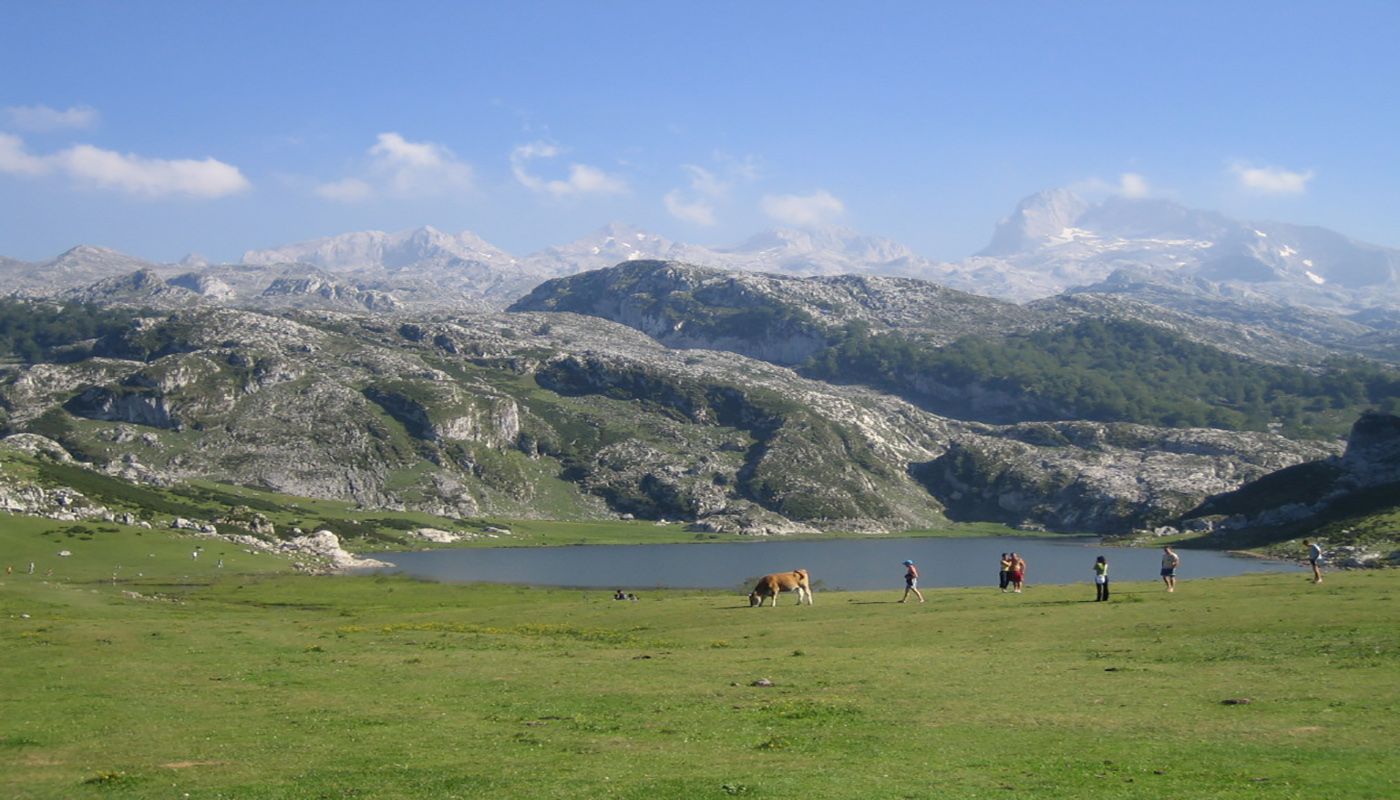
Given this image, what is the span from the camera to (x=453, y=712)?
26.9 meters

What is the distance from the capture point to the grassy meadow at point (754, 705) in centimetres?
1889

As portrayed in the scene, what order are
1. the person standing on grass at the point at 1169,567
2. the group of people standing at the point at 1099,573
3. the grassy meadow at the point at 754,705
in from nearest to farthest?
the grassy meadow at the point at 754,705, the group of people standing at the point at 1099,573, the person standing on grass at the point at 1169,567

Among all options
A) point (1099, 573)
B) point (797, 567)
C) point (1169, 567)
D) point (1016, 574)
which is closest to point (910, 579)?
point (1016, 574)

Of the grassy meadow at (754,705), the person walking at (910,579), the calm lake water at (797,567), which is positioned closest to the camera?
the grassy meadow at (754,705)

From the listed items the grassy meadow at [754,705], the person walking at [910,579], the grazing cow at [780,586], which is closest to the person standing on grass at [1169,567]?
the grassy meadow at [754,705]

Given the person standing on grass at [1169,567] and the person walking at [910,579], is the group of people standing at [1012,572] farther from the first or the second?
the person standing on grass at [1169,567]

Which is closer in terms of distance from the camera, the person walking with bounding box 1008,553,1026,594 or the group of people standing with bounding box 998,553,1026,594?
the person walking with bounding box 1008,553,1026,594

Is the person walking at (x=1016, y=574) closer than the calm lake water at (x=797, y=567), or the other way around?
the person walking at (x=1016, y=574)

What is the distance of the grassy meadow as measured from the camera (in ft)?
62.0

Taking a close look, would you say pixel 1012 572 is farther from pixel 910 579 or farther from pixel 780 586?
pixel 780 586

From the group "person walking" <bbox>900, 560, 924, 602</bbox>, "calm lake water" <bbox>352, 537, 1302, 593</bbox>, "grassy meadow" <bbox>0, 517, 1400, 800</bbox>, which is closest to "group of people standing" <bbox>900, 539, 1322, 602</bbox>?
"person walking" <bbox>900, 560, 924, 602</bbox>

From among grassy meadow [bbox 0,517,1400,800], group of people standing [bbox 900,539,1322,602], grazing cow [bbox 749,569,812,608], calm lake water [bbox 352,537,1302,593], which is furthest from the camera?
calm lake water [bbox 352,537,1302,593]

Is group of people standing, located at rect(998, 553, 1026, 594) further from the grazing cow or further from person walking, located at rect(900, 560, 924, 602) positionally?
the grazing cow

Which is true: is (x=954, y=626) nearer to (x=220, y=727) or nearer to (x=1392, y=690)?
(x=1392, y=690)
